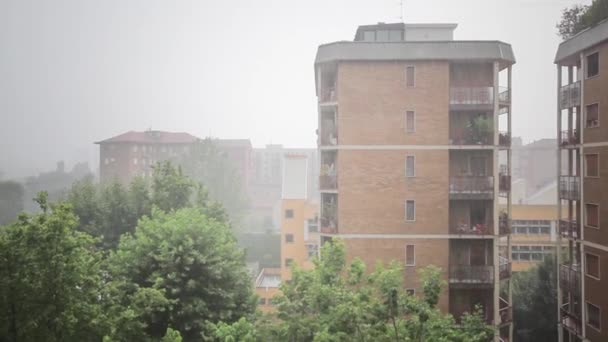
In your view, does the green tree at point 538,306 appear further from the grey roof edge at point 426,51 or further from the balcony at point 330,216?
the balcony at point 330,216

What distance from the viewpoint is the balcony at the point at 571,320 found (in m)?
Result: 19.6

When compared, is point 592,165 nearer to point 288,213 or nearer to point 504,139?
point 504,139

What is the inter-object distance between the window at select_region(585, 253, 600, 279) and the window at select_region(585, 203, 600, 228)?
114 cm

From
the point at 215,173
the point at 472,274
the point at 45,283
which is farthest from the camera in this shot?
the point at 215,173

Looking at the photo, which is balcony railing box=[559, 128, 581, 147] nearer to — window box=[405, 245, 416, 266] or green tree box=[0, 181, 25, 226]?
window box=[405, 245, 416, 266]

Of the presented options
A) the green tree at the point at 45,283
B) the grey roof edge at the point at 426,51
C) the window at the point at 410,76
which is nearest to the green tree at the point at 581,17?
the grey roof edge at the point at 426,51

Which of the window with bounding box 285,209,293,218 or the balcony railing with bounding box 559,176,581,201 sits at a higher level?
the balcony railing with bounding box 559,176,581,201

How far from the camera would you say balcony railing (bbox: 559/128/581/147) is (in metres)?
19.8

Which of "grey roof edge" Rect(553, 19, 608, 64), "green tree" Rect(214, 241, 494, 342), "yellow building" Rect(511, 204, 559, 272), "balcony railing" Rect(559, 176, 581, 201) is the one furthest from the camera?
"yellow building" Rect(511, 204, 559, 272)

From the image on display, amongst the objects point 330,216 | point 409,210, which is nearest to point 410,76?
point 409,210

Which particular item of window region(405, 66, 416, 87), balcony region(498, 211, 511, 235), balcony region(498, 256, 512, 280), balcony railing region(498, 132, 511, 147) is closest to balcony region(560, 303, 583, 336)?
balcony region(498, 256, 512, 280)

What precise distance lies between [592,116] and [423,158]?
6.16m

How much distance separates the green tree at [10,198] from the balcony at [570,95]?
130 feet

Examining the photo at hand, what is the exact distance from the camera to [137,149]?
260 feet
